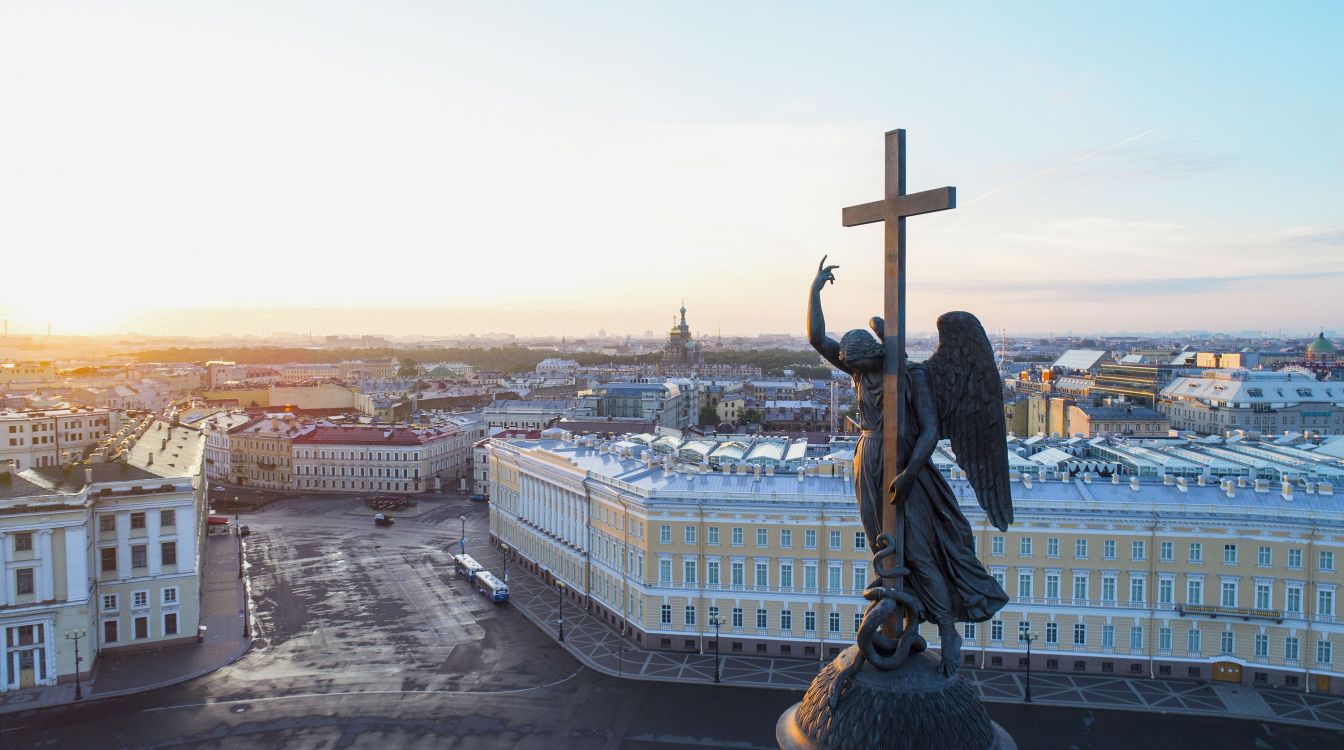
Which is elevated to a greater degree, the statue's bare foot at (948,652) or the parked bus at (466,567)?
the statue's bare foot at (948,652)

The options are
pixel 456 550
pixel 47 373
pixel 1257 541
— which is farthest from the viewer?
pixel 47 373

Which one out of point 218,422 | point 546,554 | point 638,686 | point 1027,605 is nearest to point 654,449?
point 546,554

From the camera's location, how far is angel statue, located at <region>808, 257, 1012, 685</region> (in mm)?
9336

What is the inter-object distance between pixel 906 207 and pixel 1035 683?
26831mm

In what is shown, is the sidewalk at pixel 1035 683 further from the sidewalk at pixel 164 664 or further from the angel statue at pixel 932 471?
the angel statue at pixel 932 471

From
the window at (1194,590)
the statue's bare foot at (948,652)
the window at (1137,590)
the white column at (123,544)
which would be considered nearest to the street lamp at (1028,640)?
the window at (1137,590)

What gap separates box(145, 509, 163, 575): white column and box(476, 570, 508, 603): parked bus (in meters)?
13.5

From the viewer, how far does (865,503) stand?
9789 mm

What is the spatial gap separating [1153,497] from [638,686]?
761 inches

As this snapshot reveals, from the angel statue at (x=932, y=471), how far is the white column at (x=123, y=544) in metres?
35.3

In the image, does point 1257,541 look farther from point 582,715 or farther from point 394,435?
point 394,435

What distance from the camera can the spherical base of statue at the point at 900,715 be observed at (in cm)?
888

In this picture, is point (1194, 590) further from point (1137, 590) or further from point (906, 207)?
point (906, 207)

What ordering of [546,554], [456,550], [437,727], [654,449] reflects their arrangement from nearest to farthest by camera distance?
[437,727], [546,554], [654,449], [456,550]
